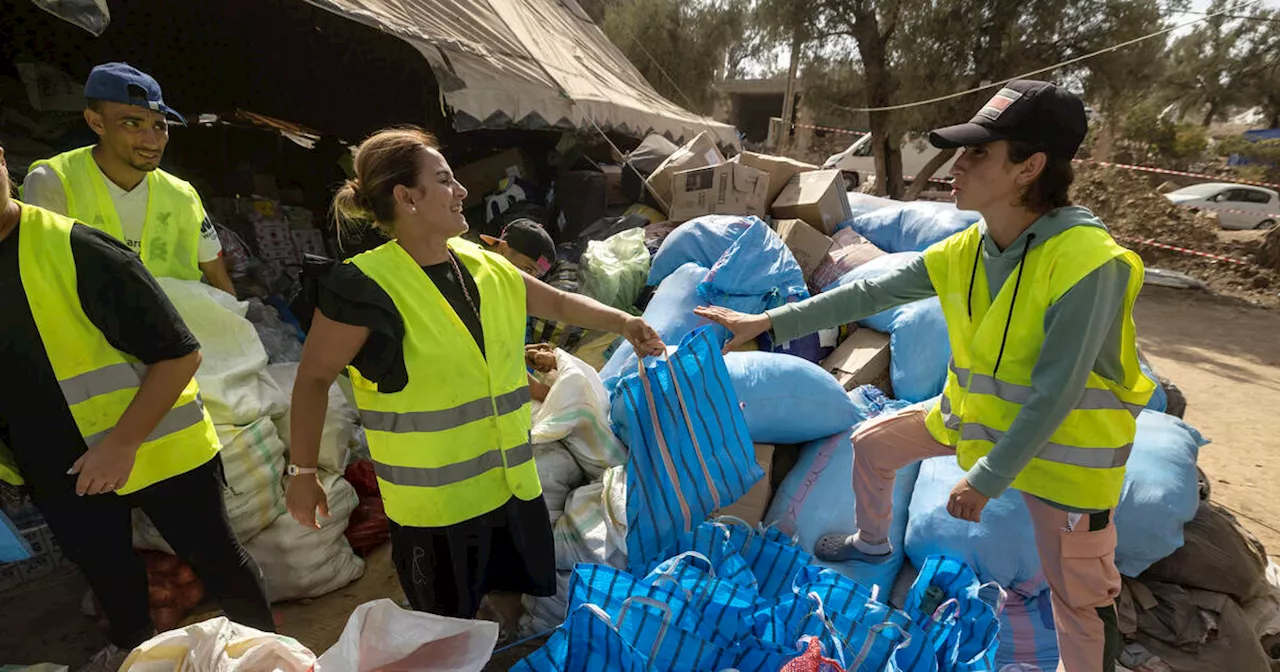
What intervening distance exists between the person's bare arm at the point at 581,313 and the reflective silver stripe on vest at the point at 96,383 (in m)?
0.90

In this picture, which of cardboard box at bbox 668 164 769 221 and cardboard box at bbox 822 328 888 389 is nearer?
cardboard box at bbox 822 328 888 389

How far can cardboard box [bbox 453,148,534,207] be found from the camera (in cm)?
620

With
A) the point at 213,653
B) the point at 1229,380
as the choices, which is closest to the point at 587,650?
the point at 213,653

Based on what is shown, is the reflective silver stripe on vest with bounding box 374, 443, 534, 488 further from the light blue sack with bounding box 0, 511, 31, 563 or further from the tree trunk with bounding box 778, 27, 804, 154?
the tree trunk with bounding box 778, 27, 804, 154

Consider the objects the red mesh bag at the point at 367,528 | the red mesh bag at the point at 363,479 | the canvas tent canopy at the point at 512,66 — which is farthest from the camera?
the canvas tent canopy at the point at 512,66

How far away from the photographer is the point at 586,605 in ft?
4.65

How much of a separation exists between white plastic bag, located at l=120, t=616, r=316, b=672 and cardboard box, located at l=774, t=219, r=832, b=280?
3.56 metres

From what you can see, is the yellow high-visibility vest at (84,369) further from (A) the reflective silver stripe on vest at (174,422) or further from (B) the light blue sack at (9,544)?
(B) the light blue sack at (9,544)

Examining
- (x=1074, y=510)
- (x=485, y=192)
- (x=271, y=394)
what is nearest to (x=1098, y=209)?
(x=485, y=192)

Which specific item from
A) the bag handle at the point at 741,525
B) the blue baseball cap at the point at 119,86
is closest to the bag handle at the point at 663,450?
the bag handle at the point at 741,525

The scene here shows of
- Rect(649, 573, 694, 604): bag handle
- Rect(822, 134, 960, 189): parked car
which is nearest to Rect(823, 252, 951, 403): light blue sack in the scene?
Rect(649, 573, 694, 604): bag handle

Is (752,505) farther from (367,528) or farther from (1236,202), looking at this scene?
(1236,202)

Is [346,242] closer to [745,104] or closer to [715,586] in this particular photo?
[715,586]

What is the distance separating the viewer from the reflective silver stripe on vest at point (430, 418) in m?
1.40
